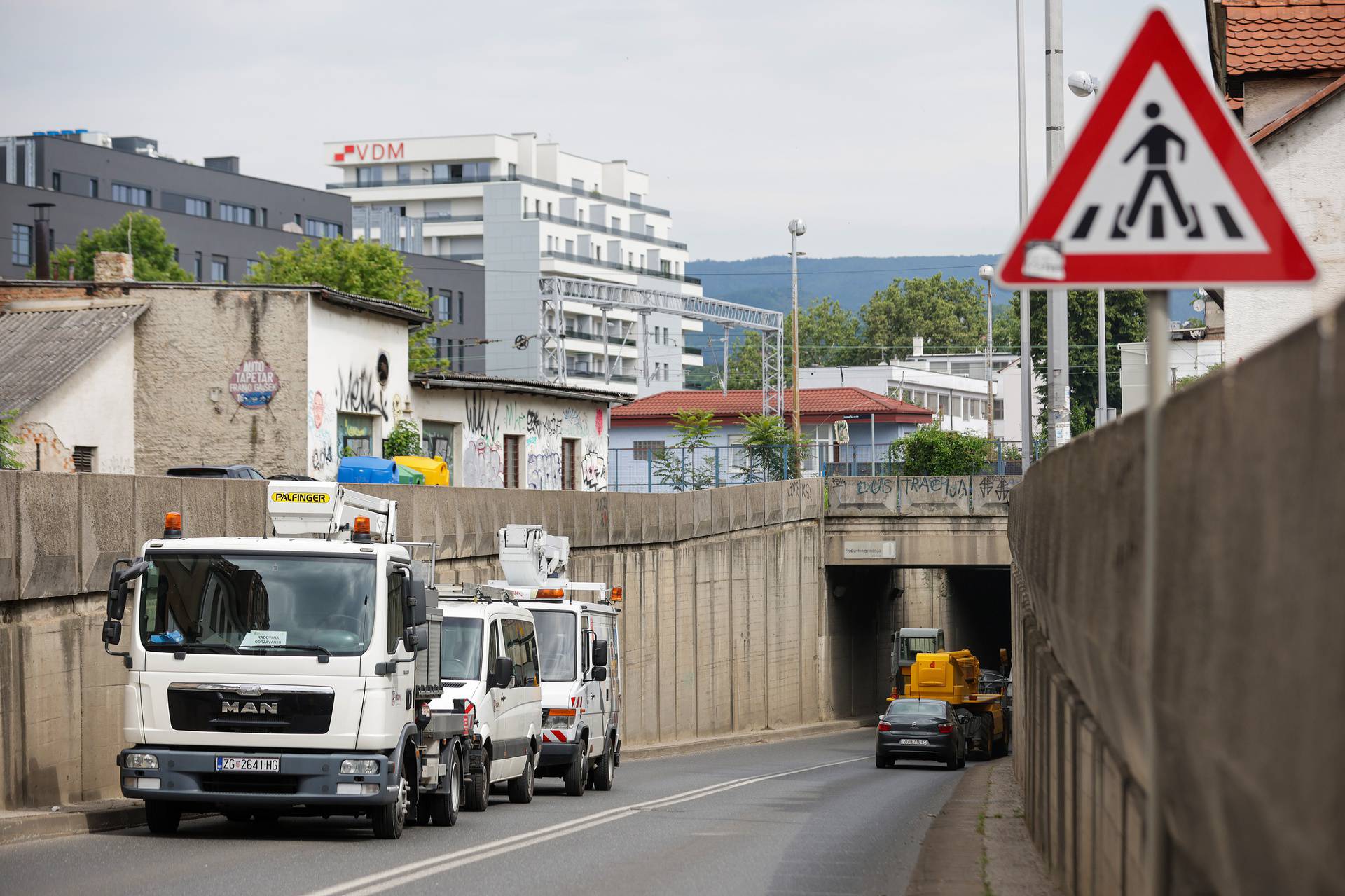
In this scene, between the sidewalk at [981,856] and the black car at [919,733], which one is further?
the black car at [919,733]

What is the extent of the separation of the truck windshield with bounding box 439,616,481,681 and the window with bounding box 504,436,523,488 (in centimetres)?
2423

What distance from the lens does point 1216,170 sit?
4996mm

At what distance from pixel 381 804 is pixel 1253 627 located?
438 inches

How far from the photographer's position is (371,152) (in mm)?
131625

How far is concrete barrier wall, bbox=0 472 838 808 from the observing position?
1614cm

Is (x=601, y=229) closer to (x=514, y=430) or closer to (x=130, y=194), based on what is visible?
(x=130, y=194)

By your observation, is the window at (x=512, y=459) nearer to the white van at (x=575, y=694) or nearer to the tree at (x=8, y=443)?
the tree at (x=8, y=443)

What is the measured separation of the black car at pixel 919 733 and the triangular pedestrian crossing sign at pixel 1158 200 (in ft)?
105

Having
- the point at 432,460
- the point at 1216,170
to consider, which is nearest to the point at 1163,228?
the point at 1216,170

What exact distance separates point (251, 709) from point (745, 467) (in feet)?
129

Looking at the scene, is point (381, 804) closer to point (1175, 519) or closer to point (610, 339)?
point (1175, 519)

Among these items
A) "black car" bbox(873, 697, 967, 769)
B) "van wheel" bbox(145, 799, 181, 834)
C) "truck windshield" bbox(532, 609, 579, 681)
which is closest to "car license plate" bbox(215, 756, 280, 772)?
"van wheel" bbox(145, 799, 181, 834)

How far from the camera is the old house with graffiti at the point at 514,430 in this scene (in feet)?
129

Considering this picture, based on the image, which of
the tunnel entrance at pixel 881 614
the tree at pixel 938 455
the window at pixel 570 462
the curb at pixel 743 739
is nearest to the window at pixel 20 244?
the window at pixel 570 462
